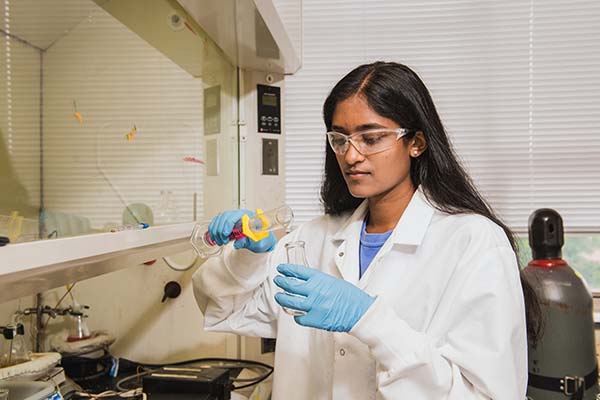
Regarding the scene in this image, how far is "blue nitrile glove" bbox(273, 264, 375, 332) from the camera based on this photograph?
822mm

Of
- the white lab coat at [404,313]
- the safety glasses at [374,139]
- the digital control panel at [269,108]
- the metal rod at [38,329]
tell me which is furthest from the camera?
the digital control panel at [269,108]

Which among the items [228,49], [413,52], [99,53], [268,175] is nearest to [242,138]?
[268,175]

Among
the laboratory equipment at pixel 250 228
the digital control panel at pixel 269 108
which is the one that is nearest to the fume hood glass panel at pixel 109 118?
the digital control panel at pixel 269 108

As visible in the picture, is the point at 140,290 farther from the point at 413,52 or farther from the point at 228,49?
the point at 413,52

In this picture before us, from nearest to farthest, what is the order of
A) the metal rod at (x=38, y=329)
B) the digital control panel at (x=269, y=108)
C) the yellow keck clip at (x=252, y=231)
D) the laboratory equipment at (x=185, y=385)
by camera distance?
the yellow keck clip at (x=252, y=231), the laboratory equipment at (x=185, y=385), the metal rod at (x=38, y=329), the digital control panel at (x=269, y=108)

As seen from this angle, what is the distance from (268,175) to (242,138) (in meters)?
0.19

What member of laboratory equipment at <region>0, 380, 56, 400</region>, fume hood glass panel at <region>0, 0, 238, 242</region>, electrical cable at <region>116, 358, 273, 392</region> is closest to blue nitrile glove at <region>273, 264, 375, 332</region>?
fume hood glass panel at <region>0, 0, 238, 242</region>

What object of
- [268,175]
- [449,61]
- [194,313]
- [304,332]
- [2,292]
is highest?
[449,61]

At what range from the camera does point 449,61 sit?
1.92m

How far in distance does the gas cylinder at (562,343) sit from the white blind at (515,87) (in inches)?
16.4

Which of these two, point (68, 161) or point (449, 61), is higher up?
point (449, 61)

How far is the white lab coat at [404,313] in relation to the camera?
0.81 meters

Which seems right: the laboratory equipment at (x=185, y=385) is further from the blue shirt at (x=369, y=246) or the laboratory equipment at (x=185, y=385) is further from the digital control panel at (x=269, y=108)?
the digital control panel at (x=269, y=108)

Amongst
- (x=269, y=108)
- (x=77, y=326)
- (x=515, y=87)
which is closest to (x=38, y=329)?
(x=77, y=326)
